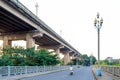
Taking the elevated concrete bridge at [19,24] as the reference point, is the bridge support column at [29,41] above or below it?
below

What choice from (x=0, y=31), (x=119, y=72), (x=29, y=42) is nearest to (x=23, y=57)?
(x=29, y=42)

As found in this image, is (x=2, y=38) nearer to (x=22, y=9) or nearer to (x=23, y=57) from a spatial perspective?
(x=23, y=57)

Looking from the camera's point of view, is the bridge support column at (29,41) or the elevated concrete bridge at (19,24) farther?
the bridge support column at (29,41)

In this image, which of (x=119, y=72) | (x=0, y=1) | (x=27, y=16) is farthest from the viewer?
(x=27, y=16)

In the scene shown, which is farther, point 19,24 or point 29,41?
point 29,41

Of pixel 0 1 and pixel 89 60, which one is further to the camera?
pixel 89 60

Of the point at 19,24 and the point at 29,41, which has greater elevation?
the point at 19,24

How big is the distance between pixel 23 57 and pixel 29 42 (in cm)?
683

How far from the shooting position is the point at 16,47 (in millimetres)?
48875

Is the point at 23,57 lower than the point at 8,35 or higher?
lower

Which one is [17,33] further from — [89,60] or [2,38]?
[89,60]

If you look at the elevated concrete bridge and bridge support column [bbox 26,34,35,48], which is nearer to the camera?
the elevated concrete bridge

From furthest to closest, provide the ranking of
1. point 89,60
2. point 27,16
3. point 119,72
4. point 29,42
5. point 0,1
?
point 89,60 < point 29,42 < point 27,16 < point 0,1 < point 119,72

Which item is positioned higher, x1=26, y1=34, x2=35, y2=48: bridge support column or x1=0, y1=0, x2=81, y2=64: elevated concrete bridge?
x1=0, y1=0, x2=81, y2=64: elevated concrete bridge
